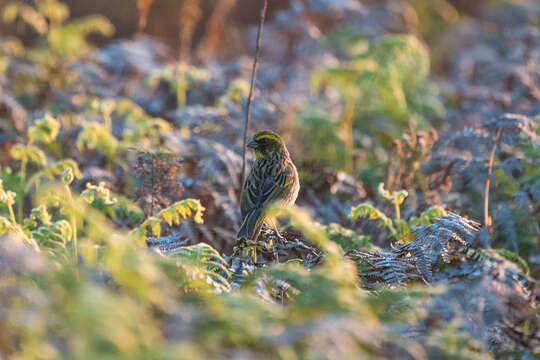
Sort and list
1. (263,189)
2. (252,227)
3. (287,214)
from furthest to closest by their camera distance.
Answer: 1. (263,189)
2. (252,227)
3. (287,214)

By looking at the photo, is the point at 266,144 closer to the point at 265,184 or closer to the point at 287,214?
the point at 265,184

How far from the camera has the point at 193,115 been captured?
6039 millimetres

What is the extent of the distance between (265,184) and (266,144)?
1.92 ft

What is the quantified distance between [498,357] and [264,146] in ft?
10.2

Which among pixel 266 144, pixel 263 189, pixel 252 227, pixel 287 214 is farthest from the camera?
pixel 266 144

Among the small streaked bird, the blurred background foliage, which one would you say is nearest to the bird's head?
the small streaked bird

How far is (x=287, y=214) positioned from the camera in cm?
249

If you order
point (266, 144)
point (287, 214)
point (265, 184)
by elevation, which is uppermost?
point (287, 214)

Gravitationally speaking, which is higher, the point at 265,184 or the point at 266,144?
the point at 266,144

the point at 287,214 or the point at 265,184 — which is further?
the point at 265,184

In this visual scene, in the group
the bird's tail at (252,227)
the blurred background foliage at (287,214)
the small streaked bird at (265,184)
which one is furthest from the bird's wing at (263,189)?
the blurred background foliage at (287,214)

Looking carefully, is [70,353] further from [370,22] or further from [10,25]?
[10,25]

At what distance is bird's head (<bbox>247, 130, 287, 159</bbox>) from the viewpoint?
5.43 meters

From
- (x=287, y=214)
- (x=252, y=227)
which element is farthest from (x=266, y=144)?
(x=287, y=214)
